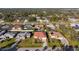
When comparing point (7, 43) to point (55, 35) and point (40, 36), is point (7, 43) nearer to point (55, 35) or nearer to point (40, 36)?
point (40, 36)

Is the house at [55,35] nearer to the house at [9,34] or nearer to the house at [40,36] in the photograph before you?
the house at [40,36]

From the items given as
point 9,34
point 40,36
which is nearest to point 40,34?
point 40,36

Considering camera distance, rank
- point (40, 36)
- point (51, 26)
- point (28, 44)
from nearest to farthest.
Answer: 1. point (28, 44)
2. point (40, 36)
3. point (51, 26)

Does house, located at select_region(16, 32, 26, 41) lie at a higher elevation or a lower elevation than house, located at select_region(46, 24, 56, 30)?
lower

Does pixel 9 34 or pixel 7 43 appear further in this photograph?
pixel 9 34

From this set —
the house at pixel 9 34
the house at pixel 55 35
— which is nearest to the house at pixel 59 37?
the house at pixel 55 35

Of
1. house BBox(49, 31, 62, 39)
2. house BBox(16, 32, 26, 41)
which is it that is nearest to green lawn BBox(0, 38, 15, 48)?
house BBox(16, 32, 26, 41)

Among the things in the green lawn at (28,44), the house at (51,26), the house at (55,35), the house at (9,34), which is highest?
the house at (51,26)

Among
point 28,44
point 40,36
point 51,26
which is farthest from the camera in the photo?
point 51,26

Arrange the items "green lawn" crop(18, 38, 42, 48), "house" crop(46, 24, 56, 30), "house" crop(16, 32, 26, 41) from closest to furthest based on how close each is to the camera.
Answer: "green lawn" crop(18, 38, 42, 48)
"house" crop(16, 32, 26, 41)
"house" crop(46, 24, 56, 30)

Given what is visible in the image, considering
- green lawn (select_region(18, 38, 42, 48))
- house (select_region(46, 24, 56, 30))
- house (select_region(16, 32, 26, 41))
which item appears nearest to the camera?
green lawn (select_region(18, 38, 42, 48))

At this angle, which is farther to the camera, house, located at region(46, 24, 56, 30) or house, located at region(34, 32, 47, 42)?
house, located at region(46, 24, 56, 30)

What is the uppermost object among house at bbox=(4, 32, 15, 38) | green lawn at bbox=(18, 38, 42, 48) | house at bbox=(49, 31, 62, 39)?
house at bbox=(4, 32, 15, 38)

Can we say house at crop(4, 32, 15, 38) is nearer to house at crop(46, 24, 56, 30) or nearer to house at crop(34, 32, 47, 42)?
house at crop(34, 32, 47, 42)
